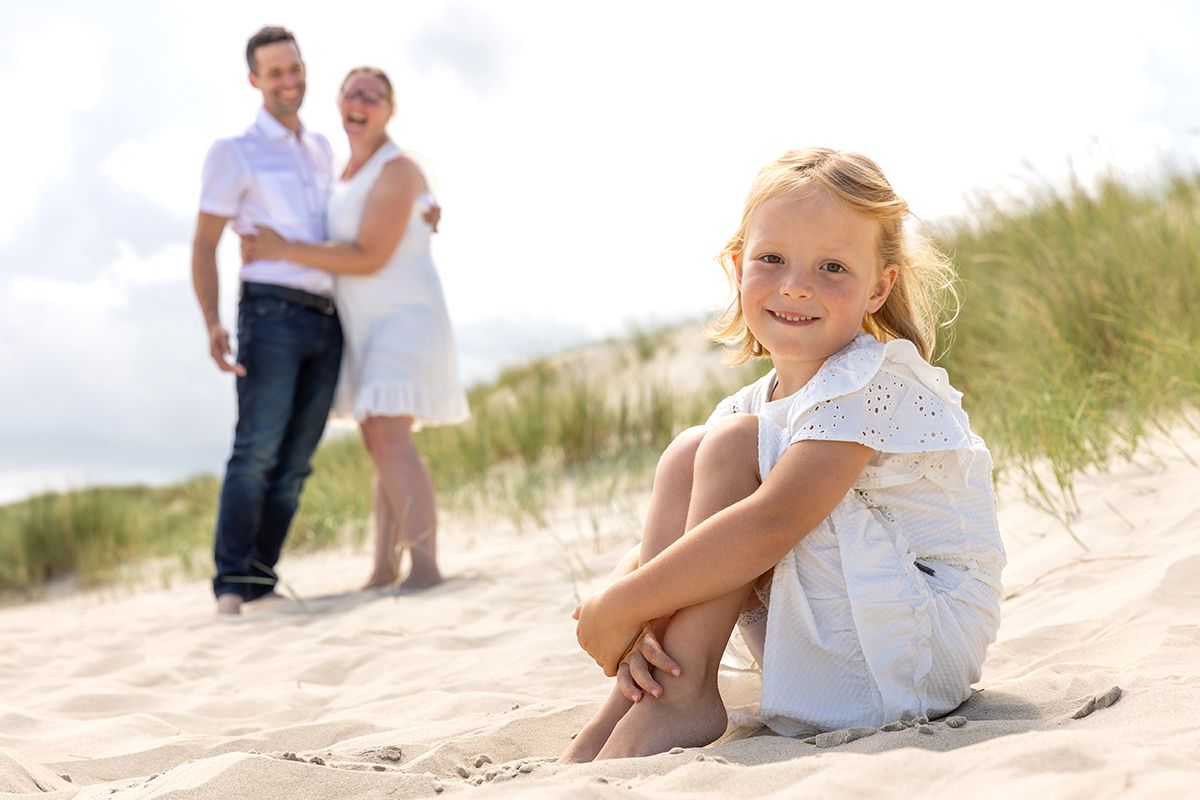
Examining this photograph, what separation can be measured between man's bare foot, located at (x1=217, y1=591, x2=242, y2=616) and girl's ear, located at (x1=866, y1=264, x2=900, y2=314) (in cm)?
319

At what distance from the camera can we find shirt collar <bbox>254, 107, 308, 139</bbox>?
4676 millimetres

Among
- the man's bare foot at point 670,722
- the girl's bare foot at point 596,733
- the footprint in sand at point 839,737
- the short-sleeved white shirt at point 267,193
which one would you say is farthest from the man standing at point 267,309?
the footprint in sand at point 839,737

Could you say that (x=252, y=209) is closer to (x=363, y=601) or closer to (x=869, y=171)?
(x=363, y=601)

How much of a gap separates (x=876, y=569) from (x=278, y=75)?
3574mm

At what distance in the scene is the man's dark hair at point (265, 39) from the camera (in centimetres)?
473

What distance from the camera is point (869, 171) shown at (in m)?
2.08

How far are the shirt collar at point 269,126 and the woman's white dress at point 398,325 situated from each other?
0.36 metres

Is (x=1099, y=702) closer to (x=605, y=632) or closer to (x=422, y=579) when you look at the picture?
(x=605, y=632)

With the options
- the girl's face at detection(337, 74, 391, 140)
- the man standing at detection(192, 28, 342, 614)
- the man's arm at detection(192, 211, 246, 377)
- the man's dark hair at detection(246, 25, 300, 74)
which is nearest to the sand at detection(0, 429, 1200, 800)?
the man standing at detection(192, 28, 342, 614)

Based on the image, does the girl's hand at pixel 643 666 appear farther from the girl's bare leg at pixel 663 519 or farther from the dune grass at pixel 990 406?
the dune grass at pixel 990 406

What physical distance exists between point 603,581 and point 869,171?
83.6 inches

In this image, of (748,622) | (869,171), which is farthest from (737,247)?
(748,622)

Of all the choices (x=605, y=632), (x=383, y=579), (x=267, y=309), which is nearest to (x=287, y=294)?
(x=267, y=309)

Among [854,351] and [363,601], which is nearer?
[854,351]
